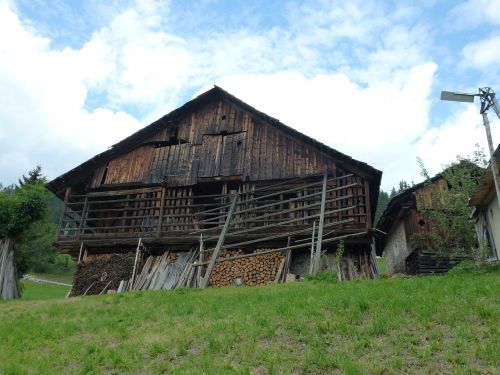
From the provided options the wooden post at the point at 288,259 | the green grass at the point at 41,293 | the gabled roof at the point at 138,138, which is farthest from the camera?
the green grass at the point at 41,293

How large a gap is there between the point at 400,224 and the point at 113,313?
16.7 m

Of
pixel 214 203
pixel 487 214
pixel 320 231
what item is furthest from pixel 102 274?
pixel 487 214

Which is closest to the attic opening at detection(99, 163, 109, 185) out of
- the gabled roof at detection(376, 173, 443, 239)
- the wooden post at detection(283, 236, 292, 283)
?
the wooden post at detection(283, 236, 292, 283)

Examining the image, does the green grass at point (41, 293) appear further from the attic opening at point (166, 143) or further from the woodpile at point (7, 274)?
the attic opening at point (166, 143)

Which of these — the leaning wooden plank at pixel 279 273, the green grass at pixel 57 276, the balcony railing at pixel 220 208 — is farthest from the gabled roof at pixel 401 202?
the green grass at pixel 57 276

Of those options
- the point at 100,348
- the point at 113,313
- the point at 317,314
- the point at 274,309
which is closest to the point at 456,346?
the point at 317,314

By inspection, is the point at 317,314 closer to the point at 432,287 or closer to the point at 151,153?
the point at 432,287

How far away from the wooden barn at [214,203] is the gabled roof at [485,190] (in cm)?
344

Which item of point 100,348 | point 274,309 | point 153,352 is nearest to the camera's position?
point 153,352

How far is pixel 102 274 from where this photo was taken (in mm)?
19094

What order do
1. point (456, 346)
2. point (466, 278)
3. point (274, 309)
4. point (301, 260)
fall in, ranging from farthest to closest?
point (301, 260) < point (466, 278) < point (274, 309) < point (456, 346)

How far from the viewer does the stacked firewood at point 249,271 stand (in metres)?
17.2

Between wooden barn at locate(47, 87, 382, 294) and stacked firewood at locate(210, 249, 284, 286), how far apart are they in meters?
0.04

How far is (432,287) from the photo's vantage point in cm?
1025
